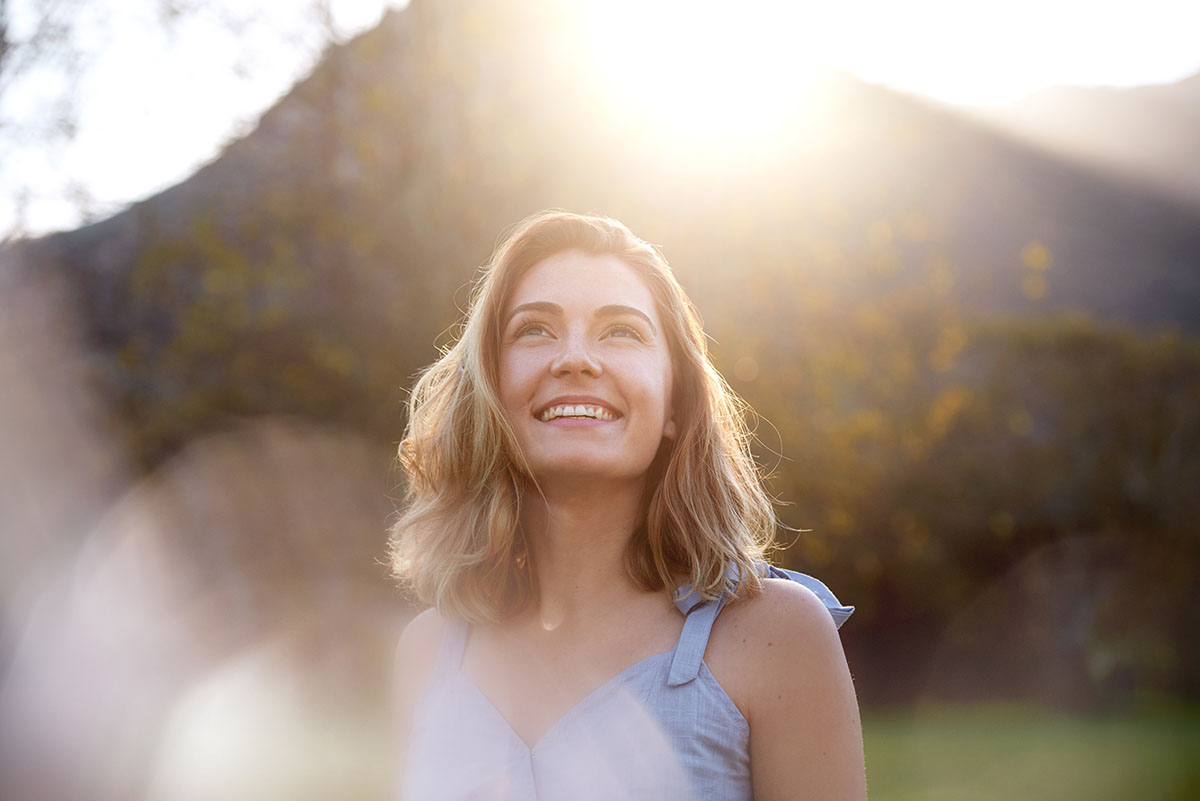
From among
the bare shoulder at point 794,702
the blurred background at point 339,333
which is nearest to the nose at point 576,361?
the bare shoulder at point 794,702

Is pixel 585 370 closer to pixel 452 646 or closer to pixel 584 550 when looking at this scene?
pixel 584 550

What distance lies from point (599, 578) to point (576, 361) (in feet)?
1.55

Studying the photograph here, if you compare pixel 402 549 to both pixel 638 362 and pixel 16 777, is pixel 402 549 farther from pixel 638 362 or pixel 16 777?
pixel 16 777

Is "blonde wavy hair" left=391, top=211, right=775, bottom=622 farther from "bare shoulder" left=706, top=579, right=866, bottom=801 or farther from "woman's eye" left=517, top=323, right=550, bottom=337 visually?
"bare shoulder" left=706, top=579, right=866, bottom=801

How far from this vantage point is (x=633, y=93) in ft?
25.9

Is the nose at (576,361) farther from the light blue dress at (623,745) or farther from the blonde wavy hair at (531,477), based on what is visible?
the light blue dress at (623,745)

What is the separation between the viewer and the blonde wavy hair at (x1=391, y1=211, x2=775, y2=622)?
211cm

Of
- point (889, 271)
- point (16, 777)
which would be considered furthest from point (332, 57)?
point (16, 777)

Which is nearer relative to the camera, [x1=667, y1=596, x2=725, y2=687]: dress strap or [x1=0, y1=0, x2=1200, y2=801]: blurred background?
[x1=667, y1=596, x2=725, y2=687]: dress strap

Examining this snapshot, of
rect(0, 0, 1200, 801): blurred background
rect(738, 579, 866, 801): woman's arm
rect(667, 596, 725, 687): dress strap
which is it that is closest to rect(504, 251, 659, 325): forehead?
rect(667, 596, 725, 687): dress strap

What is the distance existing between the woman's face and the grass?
8301 mm

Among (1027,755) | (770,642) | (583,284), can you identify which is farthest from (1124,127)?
(770,642)

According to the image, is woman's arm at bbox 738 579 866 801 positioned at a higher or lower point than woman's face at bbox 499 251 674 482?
lower

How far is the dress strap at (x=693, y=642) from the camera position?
1.84 metres
